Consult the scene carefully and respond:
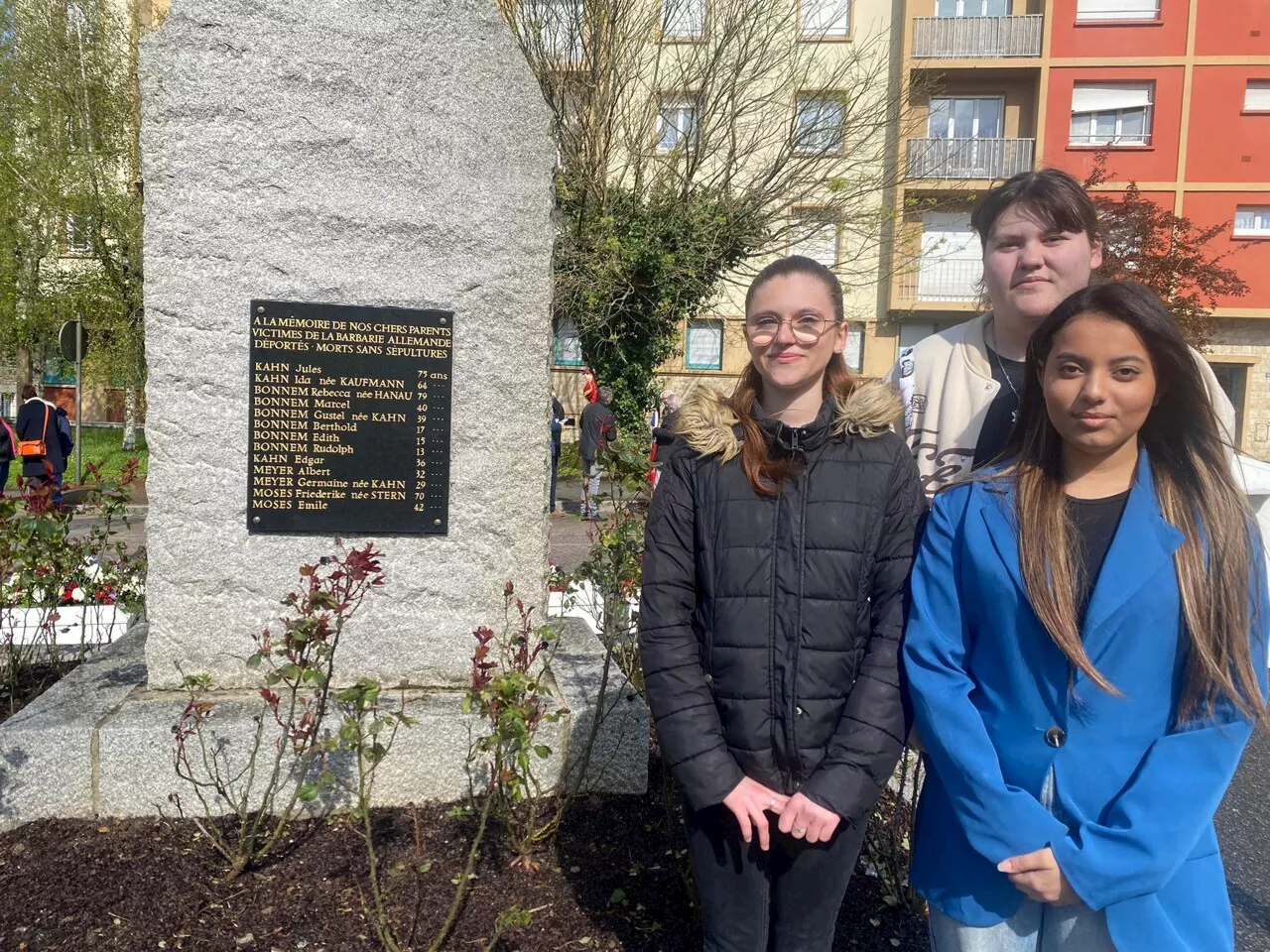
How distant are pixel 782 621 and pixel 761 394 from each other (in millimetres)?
546

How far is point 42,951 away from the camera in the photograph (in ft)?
7.50

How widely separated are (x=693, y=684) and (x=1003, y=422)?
1061mm

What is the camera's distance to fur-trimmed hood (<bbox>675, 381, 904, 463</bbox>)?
73.0 inches

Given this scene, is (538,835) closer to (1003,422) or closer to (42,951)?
(42,951)

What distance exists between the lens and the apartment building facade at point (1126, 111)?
20375mm

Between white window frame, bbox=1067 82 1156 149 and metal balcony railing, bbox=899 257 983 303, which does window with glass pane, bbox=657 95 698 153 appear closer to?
metal balcony railing, bbox=899 257 983 303

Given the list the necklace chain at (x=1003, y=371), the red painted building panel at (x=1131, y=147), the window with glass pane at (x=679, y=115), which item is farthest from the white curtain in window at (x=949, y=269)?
the necklace chain at (x=1003, y=371)

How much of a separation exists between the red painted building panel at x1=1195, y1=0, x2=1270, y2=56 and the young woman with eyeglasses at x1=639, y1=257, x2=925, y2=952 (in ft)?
80.9

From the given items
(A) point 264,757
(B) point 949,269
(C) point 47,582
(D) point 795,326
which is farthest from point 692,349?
(D) point 795,326

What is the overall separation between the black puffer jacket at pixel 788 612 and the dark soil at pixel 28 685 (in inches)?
129

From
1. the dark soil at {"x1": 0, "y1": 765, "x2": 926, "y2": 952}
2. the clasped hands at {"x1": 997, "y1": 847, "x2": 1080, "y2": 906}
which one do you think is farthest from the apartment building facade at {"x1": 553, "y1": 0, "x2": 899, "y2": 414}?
the clasped hands at {"x1": 997, "y1": 847, "x2": 1080, "y2": 906}

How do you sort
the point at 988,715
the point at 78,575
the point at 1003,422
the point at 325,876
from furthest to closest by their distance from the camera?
the point at 78,575, the point at 325,876, the point at 1003,422, the point at 988,715

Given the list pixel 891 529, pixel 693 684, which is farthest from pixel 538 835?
pixel 891 529

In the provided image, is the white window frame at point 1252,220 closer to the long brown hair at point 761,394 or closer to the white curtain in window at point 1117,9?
the white curtain in window at point 1117,9
